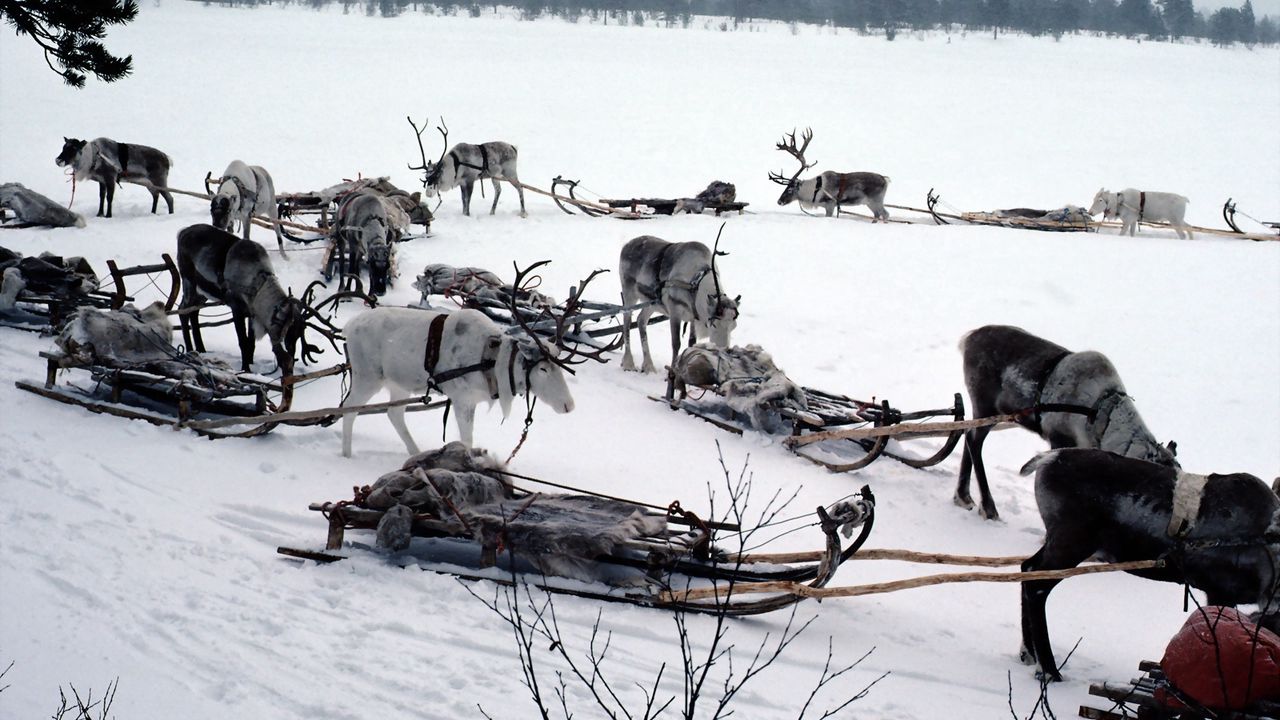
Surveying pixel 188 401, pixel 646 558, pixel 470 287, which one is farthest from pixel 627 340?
pixel 646 558

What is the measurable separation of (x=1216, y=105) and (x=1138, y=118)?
613 cm

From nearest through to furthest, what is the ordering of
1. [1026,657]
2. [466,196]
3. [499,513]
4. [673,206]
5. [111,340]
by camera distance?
[1026,657]
[499,513]
[111,340]
[466,196]
[673,206]

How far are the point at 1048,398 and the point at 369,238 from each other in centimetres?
894

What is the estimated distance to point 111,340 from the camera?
894cm

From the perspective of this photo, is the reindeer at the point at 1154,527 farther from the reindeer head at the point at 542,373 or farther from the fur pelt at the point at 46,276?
the fur pelt at the point at 46,276

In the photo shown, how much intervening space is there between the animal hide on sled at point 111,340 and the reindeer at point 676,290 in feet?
14.9

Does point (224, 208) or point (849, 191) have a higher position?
point (849, 191)

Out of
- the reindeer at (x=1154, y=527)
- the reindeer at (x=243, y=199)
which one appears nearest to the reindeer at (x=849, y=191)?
the reindeer at (x=243, y=199)

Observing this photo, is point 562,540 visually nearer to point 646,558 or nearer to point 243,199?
point 646,558

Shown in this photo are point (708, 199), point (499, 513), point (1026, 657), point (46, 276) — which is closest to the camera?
point (1026, 657)

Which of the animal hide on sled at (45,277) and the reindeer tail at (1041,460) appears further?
the animal hide on sled at (45,277)

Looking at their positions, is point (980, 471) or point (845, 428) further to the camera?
point (845, 428)

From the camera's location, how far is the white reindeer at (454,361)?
302 inches

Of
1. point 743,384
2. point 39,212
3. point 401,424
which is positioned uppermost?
point 39,212
